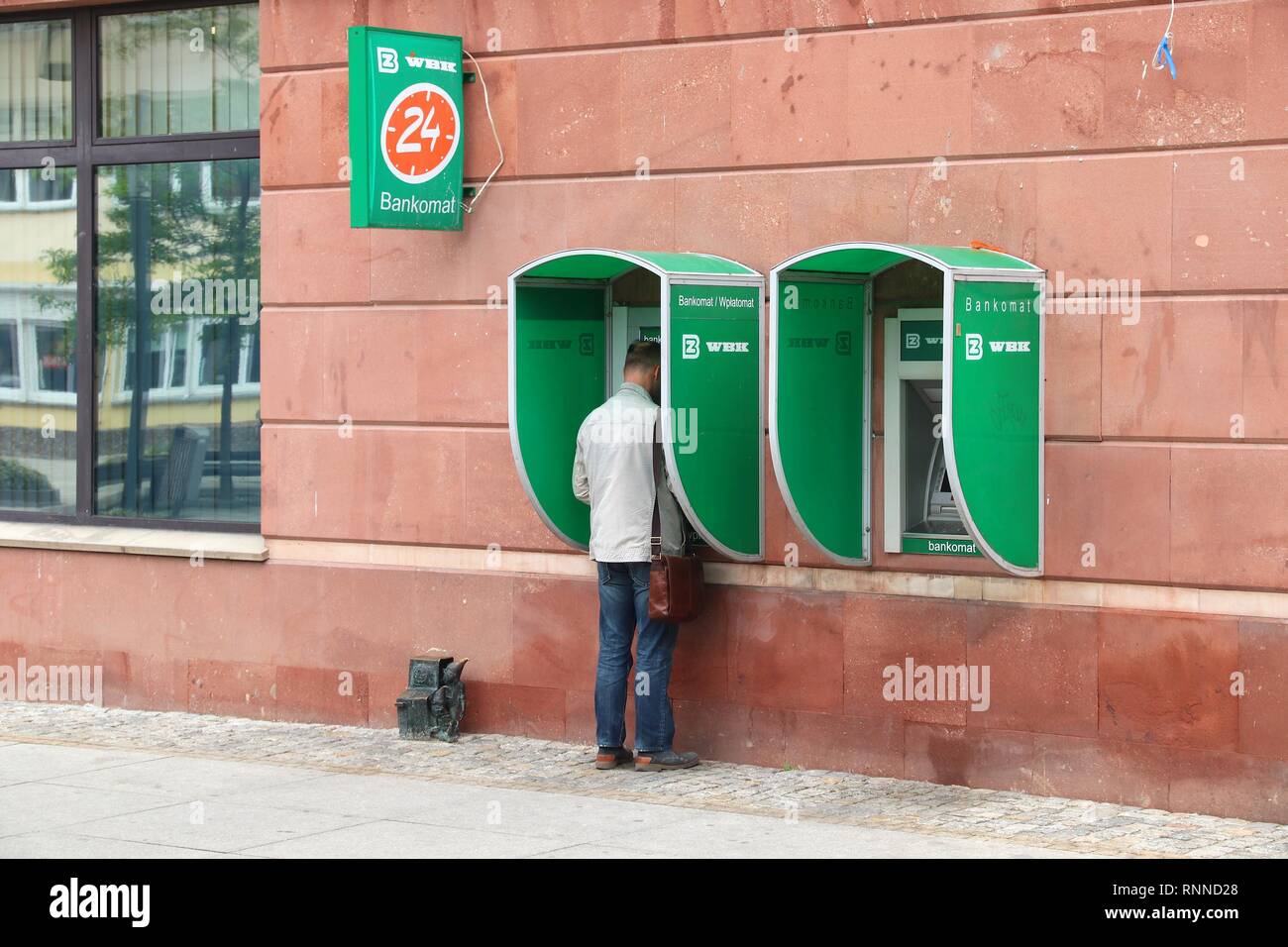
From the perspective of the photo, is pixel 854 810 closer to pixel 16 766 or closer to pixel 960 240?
pixel 960 240

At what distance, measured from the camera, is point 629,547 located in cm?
929

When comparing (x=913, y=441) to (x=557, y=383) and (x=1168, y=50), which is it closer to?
(x=557, y=383)

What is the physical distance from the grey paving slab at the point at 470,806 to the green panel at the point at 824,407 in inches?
60.9

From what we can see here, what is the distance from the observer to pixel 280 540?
11.0 m

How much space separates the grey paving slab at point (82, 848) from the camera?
7617 millimetres

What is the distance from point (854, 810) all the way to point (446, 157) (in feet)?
13.1

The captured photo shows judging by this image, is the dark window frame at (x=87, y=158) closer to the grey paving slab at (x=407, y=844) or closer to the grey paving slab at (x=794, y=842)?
the grey paving slab at (x=407, y=844)

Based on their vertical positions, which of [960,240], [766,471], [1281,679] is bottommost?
[1281,679]

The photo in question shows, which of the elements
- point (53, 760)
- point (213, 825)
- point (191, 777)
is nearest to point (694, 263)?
point (213, 825)

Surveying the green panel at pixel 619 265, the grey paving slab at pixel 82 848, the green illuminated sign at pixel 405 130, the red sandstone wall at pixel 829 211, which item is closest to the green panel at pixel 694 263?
the green panel at pixel 619 265

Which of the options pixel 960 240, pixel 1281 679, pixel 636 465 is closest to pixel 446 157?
pixel 636 465

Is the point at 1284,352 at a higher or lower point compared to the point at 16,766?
higher

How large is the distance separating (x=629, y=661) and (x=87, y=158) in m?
4.92
